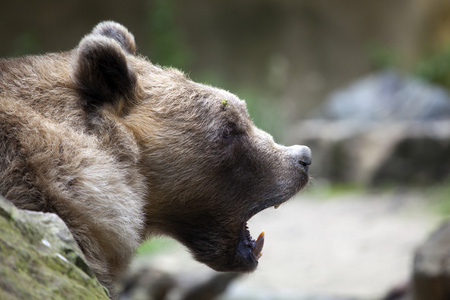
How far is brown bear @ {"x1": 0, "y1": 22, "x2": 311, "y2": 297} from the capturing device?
105 inches

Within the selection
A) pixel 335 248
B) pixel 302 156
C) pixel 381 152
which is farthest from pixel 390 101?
pixel 302 156

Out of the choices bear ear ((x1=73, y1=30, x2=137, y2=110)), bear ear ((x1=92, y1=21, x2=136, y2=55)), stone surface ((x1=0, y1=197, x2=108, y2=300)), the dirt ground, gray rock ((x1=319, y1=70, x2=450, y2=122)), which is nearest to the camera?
stone surface ((x1=0, y1=197, x2=108, y2=300))

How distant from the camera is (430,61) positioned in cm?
1794

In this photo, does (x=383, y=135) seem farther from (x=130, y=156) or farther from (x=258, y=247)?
(x=130, y=156)

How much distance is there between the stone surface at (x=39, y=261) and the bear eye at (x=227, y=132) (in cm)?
128

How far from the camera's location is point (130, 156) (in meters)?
3.00

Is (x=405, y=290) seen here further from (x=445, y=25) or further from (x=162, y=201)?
(x=445, y=25)

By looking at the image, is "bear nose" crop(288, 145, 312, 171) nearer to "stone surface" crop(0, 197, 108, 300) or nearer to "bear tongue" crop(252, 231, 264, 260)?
"bear tongue" crop(252, 231, 264, 260)

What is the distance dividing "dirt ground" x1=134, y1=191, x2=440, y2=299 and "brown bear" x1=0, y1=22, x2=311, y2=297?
272 centimetres

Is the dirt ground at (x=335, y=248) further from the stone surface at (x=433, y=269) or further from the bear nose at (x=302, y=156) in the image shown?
the bear nose at (x=302, y=156)

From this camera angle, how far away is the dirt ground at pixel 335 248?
6.55m

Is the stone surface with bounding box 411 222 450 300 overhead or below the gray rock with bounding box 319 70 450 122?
below

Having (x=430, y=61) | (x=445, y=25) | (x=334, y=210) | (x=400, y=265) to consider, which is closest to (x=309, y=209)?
(x=334, y=210)

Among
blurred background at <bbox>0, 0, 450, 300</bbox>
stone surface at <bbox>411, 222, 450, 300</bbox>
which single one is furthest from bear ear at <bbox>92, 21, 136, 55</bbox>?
stone surface at <bbox>411, 222, 450, 300</bbox>
